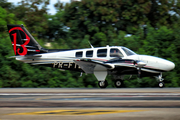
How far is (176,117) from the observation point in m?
5.38

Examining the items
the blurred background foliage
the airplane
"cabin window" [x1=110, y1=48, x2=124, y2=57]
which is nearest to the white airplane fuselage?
the airplane

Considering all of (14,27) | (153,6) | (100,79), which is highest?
(153,6)

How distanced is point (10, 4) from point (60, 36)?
10250 mm

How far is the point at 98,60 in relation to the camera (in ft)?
49.4

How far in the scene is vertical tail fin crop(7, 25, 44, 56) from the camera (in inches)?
653

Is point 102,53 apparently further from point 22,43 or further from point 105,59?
point 22,43

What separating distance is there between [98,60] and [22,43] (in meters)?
5.02

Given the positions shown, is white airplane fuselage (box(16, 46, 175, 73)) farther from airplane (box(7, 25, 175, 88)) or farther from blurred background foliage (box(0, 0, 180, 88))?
blurred background foliage (box(0, 0, 180, 88))

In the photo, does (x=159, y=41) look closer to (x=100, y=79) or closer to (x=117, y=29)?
(x=100, y=79)

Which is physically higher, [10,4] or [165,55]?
[10,4]

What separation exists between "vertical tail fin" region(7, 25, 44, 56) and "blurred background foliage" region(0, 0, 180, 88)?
100 inches

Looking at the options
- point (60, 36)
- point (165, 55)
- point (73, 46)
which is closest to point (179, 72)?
point (165, 55)

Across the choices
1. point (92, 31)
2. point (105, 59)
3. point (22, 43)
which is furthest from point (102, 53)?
point (92, 31)

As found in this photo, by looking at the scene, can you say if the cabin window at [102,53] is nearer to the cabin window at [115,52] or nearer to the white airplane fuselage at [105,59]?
the white airplane fuselage at [105,59]
